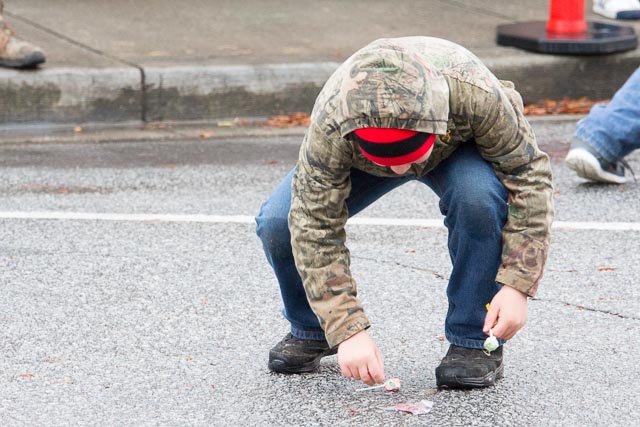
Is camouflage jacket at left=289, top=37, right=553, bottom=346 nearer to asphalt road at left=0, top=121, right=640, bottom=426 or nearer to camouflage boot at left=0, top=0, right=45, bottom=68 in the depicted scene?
asphalt road at left=0, top=121, right=640, bottom=426

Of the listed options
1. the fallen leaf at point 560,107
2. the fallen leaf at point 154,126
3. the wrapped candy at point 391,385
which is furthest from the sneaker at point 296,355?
the fallen leaf at point 560,107

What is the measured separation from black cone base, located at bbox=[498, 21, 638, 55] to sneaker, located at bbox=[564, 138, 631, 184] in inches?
74.7

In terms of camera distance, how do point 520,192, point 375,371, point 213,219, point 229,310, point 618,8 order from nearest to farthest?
point 375,371 → point 520,192 → point 229,310 → point 213,219 → point 618,8

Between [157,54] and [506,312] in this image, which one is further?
[157,54]

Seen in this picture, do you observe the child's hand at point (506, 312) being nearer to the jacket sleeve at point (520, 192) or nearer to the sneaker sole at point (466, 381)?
the jacket sleeve at point (520, 192)

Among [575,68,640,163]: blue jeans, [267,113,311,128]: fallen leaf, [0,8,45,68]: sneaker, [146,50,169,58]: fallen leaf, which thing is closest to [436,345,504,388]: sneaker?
[575,68,640,163]: blue jeans

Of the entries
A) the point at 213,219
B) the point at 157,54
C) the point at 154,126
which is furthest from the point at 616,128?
the point at 157,54

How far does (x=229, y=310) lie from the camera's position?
3.42 metres

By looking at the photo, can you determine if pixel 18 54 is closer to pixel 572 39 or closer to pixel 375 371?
pixel 572 39

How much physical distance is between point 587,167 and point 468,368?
205cm

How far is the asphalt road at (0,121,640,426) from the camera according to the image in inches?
109

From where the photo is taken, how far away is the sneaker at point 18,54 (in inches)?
230

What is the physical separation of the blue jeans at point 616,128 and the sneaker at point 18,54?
2.69 meters

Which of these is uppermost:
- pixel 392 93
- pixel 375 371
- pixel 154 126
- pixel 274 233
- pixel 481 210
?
pixel 392 93
